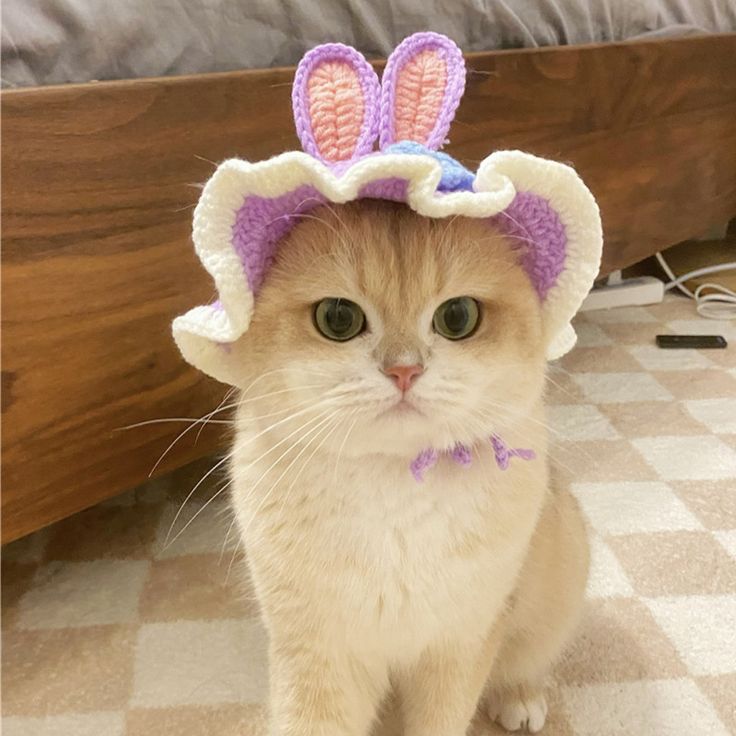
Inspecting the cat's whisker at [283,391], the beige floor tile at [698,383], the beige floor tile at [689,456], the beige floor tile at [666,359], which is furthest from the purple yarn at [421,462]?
the beige floor tile at [666,359]

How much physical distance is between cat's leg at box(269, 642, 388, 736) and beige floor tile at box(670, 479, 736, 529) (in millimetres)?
606

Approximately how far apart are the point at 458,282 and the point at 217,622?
604 mm

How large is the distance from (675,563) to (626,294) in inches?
38.4

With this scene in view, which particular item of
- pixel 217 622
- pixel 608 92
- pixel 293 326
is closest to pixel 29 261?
pixel 293 326

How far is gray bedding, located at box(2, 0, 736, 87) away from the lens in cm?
76

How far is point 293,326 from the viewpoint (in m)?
0.55

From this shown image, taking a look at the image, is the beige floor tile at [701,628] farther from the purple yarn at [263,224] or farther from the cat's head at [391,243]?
the purple yarn at [263,224]

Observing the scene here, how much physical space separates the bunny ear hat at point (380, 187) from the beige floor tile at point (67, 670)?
467 millimetres

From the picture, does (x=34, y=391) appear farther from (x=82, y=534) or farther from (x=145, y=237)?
(x=82, y=534)

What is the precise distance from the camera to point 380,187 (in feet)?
1.67

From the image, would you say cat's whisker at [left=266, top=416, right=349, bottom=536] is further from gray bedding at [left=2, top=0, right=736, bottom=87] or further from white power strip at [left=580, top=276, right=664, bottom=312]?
white power strip at [left=580, top=276, right=664, bottom=312]

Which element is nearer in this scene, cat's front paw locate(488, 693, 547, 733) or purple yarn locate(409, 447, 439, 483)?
purple yarn locate(409, 447, 439, 483)

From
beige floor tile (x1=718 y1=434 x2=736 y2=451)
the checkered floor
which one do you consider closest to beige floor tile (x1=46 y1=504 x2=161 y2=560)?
the checkered floor

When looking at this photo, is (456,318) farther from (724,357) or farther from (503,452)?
(724,357)
